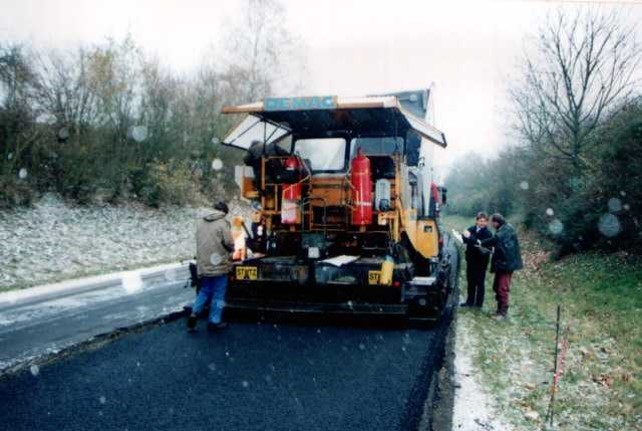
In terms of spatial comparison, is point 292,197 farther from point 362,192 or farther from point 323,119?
point 323,119

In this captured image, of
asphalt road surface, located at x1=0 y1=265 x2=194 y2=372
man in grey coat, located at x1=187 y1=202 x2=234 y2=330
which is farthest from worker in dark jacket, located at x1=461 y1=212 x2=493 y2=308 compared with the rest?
asphalt road surface, located at x1=0 y1=265 x2=194 y2=372

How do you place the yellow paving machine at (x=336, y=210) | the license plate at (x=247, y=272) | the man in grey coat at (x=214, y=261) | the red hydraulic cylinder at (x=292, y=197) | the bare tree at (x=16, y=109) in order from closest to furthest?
the man in grey coat at (x=214, y=261) → the yellow paving machine at (x=336, y=210) → the license plate at (x=247, y=272) → the red hydraulic cylinder at (x=292, y=197) → the bare tree at (x=16, y=109)

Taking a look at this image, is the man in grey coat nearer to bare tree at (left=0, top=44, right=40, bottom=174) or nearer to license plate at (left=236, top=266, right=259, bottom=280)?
license plate at (left=236, top=266, right=259, bottom=280)

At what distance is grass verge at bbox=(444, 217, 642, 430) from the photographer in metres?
4.39

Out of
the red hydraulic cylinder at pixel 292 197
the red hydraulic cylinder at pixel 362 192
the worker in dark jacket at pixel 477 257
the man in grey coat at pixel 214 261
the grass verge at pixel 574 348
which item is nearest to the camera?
the grass verge at pixel 574 348

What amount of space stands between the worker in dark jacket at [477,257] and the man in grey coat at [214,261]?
3.81 metres

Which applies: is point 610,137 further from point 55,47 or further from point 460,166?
point 460,166

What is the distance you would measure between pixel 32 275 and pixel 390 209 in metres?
8.45

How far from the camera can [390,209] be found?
7.30m

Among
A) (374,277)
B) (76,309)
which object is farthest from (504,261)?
(76,309)

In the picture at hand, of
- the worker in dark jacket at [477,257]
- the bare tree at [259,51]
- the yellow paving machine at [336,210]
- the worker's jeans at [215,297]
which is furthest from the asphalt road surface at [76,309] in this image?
the bare tree at [259,51]

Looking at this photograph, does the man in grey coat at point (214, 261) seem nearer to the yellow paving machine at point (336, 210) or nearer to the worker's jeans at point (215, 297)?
the worker's jeans at point (215, 297)

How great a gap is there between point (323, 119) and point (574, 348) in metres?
4.48

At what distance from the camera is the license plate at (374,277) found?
21.7 ft
